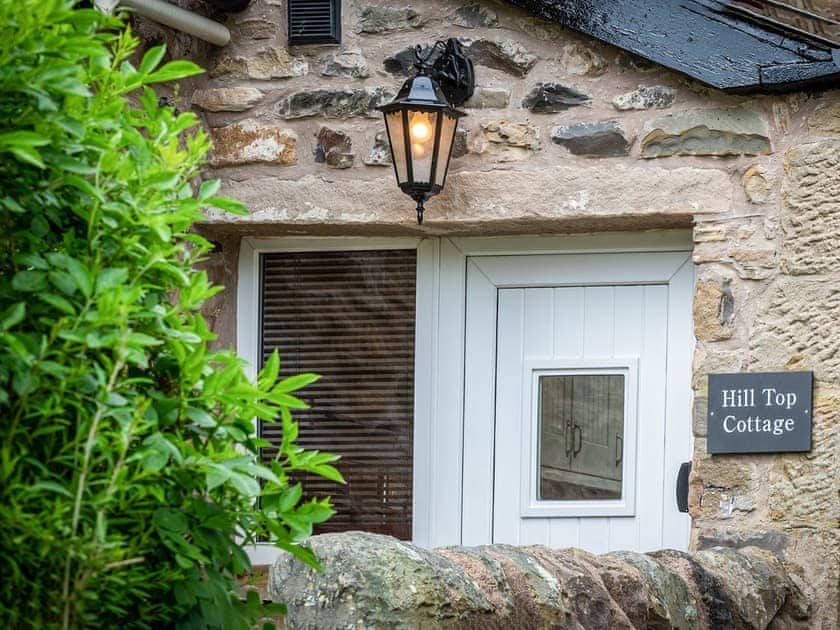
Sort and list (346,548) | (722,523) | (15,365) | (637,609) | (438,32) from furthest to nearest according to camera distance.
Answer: (438,32)
(722,523)
(637,609)
(346,548)
(15,365)

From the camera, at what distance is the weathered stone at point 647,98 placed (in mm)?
4375

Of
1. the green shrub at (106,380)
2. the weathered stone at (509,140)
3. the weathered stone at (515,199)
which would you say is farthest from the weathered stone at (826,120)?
the green shrub at (106,380)

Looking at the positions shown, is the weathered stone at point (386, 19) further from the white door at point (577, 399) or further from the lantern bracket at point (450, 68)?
the white door at point (577, 399)

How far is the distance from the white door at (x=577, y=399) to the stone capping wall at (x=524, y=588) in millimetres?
596

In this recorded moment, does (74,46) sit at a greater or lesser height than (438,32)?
lesser

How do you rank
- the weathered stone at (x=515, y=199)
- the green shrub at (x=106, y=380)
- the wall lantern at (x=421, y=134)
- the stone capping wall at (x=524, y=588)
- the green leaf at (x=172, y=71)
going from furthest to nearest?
the weathered stone at (x=515, y=199) < the wall lantern at (x=421, y=134) < the stone capping wall at (x=524, y=588) < the green leaf at (x=172, y=71) < the green shrub at (x=106, y=380)

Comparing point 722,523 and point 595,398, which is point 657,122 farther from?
point 722,523

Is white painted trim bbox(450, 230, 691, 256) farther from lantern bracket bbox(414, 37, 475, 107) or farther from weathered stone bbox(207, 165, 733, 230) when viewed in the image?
lantern bracket bbox(414, 37, 475, 107)

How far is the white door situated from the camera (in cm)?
458

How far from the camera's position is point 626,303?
4660mm

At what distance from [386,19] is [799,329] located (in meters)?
1.67

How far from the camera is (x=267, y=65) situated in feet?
15.3

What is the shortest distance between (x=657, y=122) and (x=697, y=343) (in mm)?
705

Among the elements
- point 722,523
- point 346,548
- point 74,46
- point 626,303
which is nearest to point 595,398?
point 626,303
